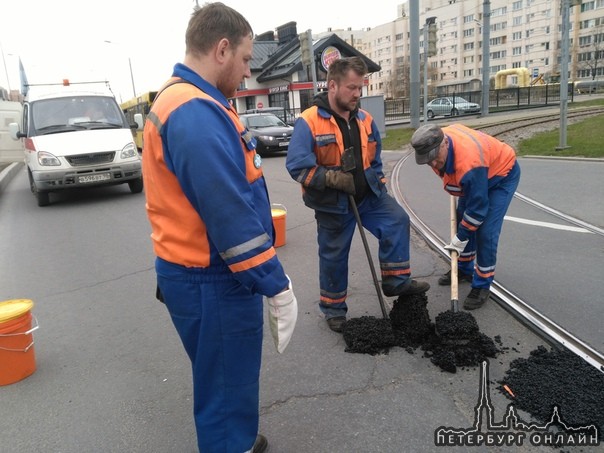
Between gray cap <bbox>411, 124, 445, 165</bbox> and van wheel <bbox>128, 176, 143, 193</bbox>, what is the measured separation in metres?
8.04

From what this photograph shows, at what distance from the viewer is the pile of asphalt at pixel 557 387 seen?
2.66m

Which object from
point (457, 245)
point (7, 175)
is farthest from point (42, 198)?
point (457, 245)

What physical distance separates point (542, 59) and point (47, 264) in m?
93.9

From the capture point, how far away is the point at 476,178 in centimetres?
381

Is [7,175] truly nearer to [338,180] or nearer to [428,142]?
[338,180]

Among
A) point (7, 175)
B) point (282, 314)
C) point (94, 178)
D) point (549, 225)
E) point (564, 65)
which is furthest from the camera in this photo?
point (7, 175)

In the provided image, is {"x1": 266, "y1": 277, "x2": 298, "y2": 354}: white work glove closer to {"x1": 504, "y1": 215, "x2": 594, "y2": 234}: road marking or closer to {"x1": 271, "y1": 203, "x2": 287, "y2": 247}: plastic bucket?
{"x1": 271, "y1": 203, "x2": 287, "y2": 247}: plastic bucket

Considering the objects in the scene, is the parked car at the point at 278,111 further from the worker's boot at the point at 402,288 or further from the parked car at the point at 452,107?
the worker's boot at the point at 402,288

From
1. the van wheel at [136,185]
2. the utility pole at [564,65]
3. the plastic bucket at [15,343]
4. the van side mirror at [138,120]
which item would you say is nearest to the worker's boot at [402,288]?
the plastic bucket at [15,343]

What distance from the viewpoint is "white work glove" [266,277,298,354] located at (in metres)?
2.05

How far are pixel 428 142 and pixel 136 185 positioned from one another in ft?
27.7

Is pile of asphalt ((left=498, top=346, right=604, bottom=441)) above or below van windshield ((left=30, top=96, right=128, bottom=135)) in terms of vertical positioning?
below

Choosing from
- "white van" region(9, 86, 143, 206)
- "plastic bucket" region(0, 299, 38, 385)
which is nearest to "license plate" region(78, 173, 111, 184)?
"white van" region(9, 86, 143, 206)

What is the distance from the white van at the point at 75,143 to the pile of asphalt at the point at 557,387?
8770 millimetres
